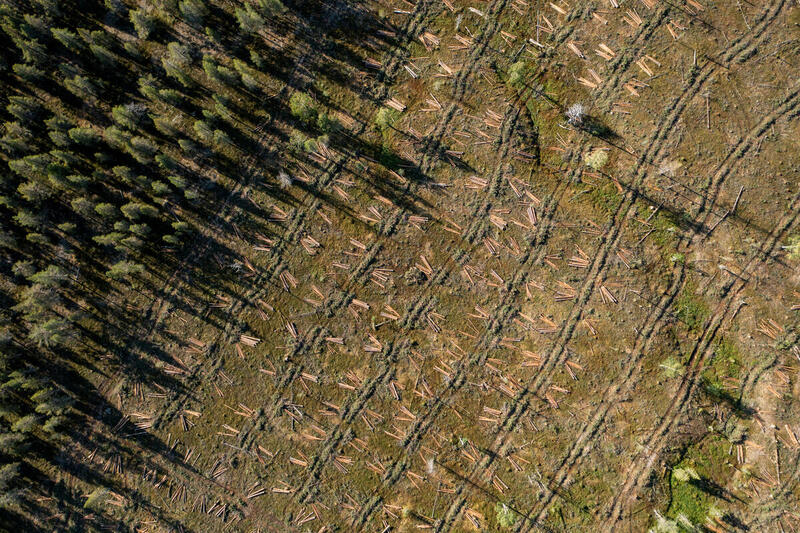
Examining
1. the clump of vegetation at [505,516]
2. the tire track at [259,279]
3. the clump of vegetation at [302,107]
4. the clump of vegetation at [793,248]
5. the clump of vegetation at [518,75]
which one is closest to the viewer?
the clump of vegetation at [793,248]

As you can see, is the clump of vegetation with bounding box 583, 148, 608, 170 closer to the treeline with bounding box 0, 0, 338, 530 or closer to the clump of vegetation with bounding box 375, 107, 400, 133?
the clump of vegetation with bounding box 375, 107, 400, 133

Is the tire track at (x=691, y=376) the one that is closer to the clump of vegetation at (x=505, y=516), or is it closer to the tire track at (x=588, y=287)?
the clump of vegetation at (x=505, y=516)

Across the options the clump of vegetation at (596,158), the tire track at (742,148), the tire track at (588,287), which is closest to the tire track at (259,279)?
the clump of vegetation at (596,158)

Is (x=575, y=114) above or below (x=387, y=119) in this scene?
above

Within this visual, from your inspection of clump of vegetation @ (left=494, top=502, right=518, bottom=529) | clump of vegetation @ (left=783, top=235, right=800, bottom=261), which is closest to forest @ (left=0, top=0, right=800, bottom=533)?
clump of vegetation @ (left=494, top=502, right=518, bottom=529)

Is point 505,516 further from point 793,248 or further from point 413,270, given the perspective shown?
point 793,248

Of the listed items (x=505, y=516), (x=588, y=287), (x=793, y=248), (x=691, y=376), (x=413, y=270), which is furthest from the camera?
(x=413, y=270)

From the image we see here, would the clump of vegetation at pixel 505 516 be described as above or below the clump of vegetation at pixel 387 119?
below

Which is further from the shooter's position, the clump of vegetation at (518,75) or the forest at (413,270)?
the clump of vegetation at (518,75)

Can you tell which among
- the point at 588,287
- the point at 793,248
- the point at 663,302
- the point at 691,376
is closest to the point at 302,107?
the point at 588,287

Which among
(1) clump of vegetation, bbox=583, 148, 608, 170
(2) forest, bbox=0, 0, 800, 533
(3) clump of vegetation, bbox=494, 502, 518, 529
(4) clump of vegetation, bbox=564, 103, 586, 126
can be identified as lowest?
(3) clump of vegetation, bbox=494, 502, 518, 529

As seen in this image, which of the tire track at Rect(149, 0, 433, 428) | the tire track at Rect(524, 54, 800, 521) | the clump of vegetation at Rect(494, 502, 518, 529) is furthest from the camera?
the tire track at Rect(149, 0, 433, 428)
